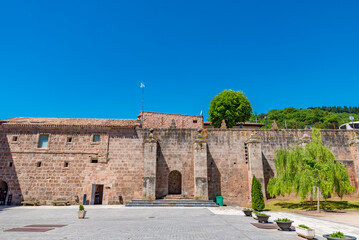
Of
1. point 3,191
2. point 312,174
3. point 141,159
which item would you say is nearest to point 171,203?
point 141,159

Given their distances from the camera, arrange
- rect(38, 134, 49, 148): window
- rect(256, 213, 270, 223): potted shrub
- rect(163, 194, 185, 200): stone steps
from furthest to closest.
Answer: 1. rect(38, 134, 49, 148): window
2. rect(163, 194, 185, 200): stone steps
3. rect(256, 213, 270, 223): potted shrub

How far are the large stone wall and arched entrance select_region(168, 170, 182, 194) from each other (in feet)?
3.18

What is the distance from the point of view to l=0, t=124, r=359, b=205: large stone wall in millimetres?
21469

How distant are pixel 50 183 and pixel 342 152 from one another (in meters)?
28.8

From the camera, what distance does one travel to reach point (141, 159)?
22.7 metres

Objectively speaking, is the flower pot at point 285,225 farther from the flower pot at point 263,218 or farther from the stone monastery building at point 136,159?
the stone monastery building at point 136,159

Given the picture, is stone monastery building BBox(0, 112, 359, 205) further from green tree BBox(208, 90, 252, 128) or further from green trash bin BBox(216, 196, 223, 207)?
green tree BBox(208, 90, 252, 128)

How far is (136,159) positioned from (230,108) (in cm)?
2003

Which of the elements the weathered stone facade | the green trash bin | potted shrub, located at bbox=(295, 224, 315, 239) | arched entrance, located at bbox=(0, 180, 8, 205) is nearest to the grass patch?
the green trash bin

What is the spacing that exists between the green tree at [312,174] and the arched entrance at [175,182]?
28.8ft

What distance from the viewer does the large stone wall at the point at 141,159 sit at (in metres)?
21.5

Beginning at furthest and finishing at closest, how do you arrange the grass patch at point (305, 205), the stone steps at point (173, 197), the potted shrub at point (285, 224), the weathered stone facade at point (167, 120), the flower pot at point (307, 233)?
the weathered stone facade at point (167, 120), the stone steps at point (173, 197), the grass patch at point (305, 205), the potted shrub at point (285, 224), the flower pot at point (307, 233)

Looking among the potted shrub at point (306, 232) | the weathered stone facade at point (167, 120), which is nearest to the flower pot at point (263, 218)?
the potted shrub at point (306, 232)

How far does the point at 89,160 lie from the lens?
22406 mm
